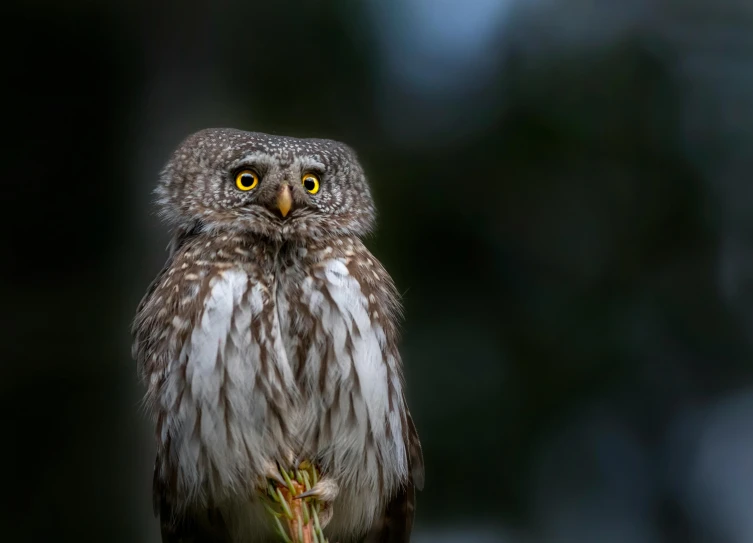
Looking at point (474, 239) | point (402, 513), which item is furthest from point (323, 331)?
point (474, 239)

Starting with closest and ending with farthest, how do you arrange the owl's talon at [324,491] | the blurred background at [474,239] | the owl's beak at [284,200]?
1. the owl's talon at [324,491]
2. the owl's beak at [284,200]
3. the blurred background at [474,239]

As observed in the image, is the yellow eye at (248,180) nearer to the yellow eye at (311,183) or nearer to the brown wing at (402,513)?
the yellow eye at (311,183)

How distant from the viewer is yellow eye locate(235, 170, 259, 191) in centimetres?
285

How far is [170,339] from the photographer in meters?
2.63

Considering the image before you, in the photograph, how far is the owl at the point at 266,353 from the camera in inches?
101

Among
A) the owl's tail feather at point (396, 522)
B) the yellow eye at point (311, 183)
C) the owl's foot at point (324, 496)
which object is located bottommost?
the owl's tail feather at point (396, 522)

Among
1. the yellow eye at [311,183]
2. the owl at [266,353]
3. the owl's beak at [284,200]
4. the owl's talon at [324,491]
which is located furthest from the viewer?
the yellow eye at [311,183]

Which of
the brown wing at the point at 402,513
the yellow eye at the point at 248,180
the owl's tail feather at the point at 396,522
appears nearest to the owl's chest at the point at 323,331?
the yellow eye at the point at 248,180

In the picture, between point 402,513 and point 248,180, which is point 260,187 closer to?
point 248,180

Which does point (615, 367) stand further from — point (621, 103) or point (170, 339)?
point (170, 339)

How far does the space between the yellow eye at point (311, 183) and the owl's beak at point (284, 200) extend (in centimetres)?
13

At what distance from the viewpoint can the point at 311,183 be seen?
296cm

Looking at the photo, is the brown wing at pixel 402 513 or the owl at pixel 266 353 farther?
the brown wing at pixel 402 513

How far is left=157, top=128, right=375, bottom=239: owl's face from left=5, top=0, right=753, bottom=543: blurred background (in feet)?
3.00
